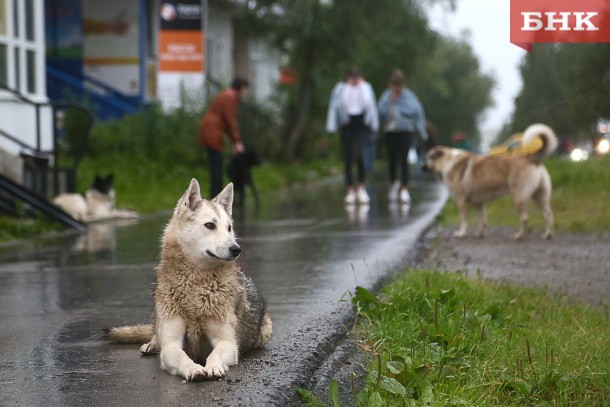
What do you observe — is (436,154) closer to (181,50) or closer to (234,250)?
(234,250)

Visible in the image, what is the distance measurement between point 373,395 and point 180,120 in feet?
60.8

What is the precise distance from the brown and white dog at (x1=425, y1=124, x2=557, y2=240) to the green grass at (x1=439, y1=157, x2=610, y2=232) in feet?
3.82

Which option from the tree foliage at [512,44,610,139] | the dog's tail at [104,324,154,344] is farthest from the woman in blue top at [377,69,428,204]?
the dog's tail at [104,324,154,344]

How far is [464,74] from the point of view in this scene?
8756 centimetres

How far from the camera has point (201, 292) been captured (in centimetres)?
516

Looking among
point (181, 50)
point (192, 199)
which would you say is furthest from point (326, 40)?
point (192, 199)

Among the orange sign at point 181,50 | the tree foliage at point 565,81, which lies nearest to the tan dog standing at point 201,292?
the tree foliage at point 565,81

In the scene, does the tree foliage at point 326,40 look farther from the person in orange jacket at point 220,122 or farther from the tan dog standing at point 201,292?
the tan dog standing at point 201,292

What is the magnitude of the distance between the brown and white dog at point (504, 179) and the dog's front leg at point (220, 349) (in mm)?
7215

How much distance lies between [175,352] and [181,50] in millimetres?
17796

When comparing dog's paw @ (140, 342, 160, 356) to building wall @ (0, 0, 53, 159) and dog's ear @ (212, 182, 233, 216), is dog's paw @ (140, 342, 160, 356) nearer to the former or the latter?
dog's ear @ (212, 182, 233, 216)

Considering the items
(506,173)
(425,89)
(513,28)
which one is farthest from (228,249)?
(425,89)

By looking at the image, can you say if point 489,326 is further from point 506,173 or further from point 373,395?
point 506,173

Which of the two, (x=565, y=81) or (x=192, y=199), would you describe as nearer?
(x=192, y=199)
